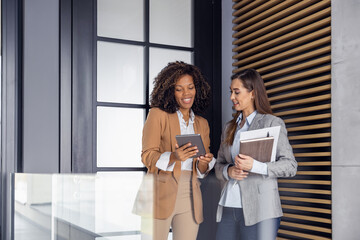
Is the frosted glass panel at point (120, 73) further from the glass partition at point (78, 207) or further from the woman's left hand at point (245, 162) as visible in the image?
the woman's left hand at point (245, 162)

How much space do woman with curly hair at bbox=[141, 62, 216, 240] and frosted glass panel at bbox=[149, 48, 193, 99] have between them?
60 centimetres

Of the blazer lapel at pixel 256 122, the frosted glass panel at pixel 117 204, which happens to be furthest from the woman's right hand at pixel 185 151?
the frosted glass panel at pixel 117 204

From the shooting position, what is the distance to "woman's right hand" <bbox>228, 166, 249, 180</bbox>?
260 cm

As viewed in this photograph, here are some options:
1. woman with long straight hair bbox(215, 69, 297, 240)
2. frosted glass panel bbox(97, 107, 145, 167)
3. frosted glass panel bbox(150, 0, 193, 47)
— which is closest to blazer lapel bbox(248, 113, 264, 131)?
woman with long straight hair bbox(215, 69, 297, 240)

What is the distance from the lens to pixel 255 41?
3.67 meters

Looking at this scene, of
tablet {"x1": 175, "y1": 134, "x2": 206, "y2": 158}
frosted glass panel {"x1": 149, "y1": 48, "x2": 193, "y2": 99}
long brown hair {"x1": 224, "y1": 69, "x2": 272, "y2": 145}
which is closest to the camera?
tablet {"x1": 175, "y1": 134, "x2": 206, "y2": 158}

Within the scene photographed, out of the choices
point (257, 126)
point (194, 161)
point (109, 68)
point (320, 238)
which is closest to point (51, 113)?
point (109, 68)

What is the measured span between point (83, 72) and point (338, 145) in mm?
2004

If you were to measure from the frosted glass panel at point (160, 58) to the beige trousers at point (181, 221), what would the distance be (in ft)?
4.98

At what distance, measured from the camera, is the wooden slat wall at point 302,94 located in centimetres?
293

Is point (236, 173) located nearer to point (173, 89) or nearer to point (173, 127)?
point (173, 127)

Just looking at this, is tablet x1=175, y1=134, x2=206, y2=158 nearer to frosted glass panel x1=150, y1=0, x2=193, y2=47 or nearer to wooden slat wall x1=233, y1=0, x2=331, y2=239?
wooden slat wall x1=233, y1=0, x2=331, y2=239

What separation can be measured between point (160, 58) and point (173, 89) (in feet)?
2.58

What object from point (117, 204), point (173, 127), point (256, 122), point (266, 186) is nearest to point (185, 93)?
point (173, 127)
